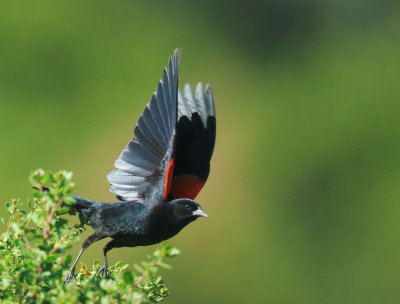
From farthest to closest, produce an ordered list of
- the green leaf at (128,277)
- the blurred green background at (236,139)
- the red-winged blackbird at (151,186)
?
the blurred green background at (236,139), the red-winged blackbird at (151,186), the green leaf at (128,277)

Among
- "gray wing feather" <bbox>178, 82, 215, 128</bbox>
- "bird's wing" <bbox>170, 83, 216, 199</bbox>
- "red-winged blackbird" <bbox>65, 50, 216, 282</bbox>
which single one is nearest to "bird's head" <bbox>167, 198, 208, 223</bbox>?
"red-winged blackbird" <bbox>65, 50, 216, 282</bbox>

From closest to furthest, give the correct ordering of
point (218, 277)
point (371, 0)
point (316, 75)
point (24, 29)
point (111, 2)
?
1. point (218, 277)
2. point (24, 29)
3. point (111, 2)
4. point (316, 75)
5. point (371, 0)

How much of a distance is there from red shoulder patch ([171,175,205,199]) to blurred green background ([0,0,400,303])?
7622 millimetres

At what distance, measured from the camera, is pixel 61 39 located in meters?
15.8

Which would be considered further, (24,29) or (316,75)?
(316,75)

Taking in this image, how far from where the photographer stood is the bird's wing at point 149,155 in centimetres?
437

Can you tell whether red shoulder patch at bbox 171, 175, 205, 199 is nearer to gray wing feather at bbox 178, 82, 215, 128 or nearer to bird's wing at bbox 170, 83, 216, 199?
bird's wing at bbox 170, 83, 216, 199

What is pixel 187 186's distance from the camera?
4.71 m

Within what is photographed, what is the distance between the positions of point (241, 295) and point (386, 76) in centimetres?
793

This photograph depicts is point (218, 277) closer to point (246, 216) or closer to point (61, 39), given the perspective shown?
point (246, 216)

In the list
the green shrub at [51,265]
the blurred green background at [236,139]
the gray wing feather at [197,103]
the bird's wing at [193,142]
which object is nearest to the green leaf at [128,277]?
the green shrub at [51,265]

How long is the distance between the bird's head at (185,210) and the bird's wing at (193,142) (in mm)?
386

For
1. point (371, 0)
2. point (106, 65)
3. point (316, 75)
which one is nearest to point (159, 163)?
point (106, 65)

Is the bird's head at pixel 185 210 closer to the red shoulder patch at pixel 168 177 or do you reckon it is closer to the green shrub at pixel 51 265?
the red shoulder patch at pixel 168 177
